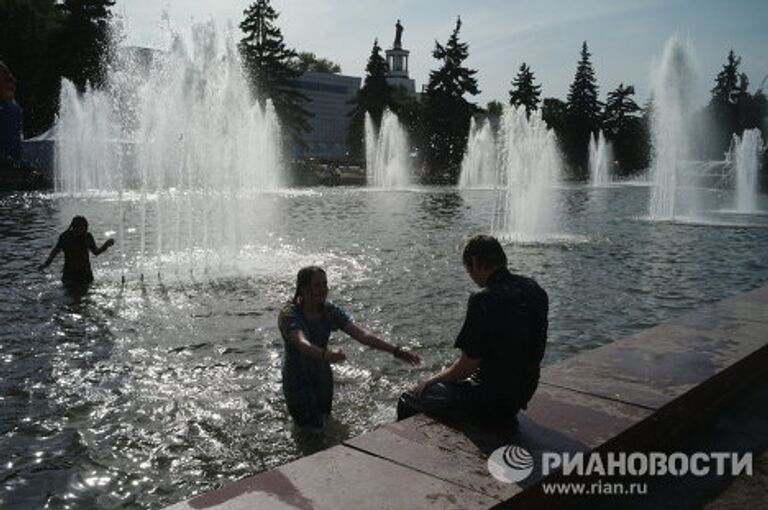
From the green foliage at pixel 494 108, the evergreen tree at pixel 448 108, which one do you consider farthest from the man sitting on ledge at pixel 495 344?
the green foliage at pixel 494 108

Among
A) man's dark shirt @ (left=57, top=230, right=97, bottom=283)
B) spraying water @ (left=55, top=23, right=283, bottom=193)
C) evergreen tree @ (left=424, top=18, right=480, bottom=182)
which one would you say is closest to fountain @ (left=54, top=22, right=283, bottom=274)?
spraying water @ (left=55, top=23, right=283, bottom=193)

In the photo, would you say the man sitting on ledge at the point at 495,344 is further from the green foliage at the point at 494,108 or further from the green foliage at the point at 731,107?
the green foliage at the point at 494,108

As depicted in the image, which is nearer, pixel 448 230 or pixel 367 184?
pixel 448 230

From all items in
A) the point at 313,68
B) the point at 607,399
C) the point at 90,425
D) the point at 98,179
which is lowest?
the point at 90,425

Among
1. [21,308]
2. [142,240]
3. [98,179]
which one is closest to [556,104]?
[98,179]

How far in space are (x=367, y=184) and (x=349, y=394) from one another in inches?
1680

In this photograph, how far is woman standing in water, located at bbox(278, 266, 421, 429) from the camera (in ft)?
15.0

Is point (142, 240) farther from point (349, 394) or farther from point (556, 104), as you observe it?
point (556, 104)

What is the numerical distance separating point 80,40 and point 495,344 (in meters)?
54.3

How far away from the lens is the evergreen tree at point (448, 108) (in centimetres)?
6469

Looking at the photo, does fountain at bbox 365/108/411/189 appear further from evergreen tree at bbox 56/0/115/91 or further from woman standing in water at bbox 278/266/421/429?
woman standing in water at bbox 278/266/421/429

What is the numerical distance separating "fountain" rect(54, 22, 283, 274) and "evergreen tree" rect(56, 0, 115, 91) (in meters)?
1.95

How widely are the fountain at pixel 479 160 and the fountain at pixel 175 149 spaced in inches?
601

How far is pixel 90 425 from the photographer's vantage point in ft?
17.9
